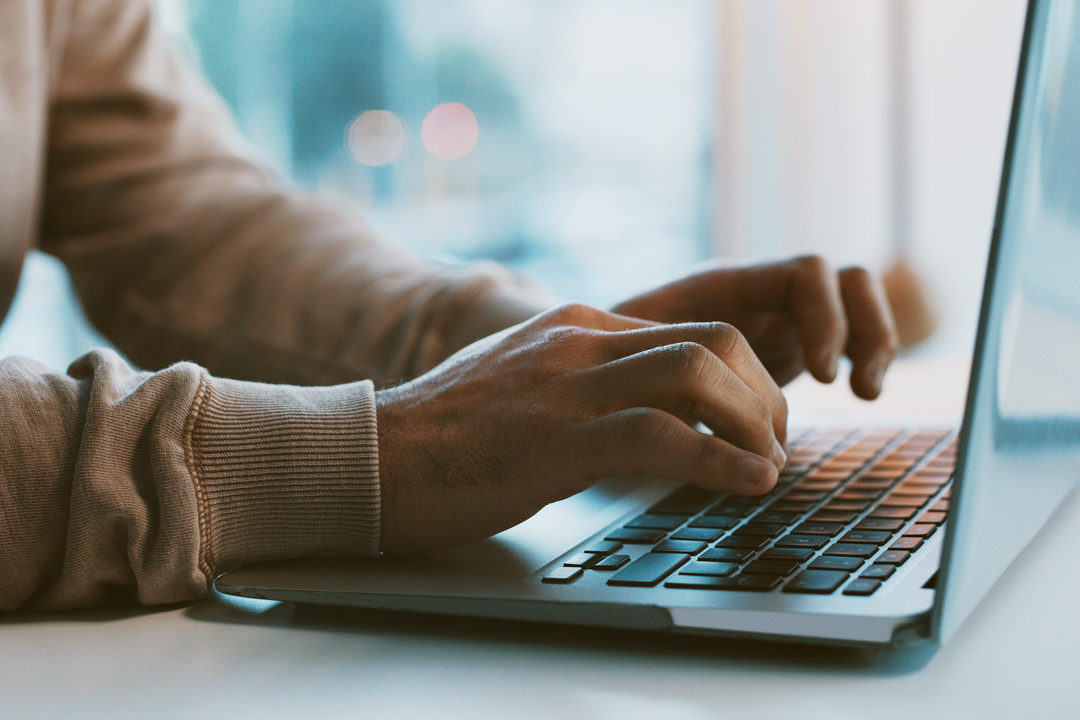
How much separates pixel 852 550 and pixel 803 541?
0.08 ft

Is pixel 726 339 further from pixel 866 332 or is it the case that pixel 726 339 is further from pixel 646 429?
pixel 866 332

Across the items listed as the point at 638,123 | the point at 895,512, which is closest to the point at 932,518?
the point at 895,512

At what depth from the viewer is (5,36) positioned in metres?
0.78

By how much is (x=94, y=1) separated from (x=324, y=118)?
280 centimetres

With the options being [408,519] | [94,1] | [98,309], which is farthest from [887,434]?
[94,1]

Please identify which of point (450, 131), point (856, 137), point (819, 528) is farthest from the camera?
point (450, 131)

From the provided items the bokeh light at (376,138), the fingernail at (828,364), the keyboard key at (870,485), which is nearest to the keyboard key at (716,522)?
the keyboard key at (870,485)

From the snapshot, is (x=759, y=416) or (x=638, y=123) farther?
(x=638, y=123)

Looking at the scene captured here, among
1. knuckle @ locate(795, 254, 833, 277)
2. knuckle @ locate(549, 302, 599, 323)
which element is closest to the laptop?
knuckle @ locate(549, 302, 599, 323)

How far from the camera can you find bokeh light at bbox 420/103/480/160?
148 inches

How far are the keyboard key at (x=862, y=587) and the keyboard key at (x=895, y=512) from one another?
116 mm

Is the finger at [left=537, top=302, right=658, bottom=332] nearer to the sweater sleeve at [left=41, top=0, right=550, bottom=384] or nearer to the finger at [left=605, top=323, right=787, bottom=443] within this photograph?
the finger at [left=605, top=323, right=787, bottom=443]

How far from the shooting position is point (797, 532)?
0.42m

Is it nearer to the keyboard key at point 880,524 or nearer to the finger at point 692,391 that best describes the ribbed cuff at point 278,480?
the finger at point 692,391
